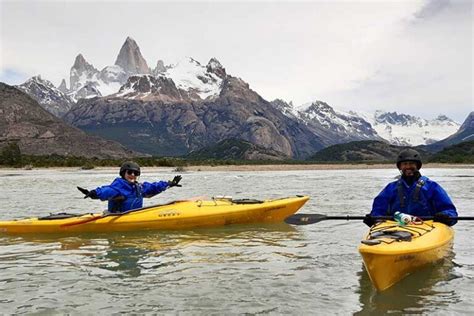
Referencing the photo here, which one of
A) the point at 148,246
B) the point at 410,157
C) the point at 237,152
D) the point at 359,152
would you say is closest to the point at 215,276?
the point at 148,246

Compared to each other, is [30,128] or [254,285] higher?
[30,128]

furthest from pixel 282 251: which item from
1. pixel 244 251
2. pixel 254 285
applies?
pixel 254 285

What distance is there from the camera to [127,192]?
38.3 feet

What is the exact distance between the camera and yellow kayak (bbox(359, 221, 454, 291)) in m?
6.07

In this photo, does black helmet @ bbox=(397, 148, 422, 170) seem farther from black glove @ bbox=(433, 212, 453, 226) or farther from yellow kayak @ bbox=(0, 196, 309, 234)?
yellow kayak @ bbox=(0, 196, 309, 234)

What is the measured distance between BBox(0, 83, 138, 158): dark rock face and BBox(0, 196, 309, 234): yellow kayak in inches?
3984

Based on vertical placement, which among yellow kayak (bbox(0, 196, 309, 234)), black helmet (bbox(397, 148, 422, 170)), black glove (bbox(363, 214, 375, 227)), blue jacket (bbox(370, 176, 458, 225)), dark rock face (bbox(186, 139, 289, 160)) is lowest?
yellow kayak (bbox(0, 196, 309, 234))

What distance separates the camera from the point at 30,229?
38.8 feet

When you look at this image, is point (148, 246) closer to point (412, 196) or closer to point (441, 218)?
point (412, 196)

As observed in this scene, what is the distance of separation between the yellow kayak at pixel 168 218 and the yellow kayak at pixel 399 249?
5.45 metres

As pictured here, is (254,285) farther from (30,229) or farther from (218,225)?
(30,229)

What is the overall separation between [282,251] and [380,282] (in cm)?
331

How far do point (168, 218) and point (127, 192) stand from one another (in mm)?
1218

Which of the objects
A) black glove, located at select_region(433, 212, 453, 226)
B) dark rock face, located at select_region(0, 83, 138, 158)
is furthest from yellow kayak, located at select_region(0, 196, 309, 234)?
dark rock face, located at select_region(0, 83, 138, 158)
